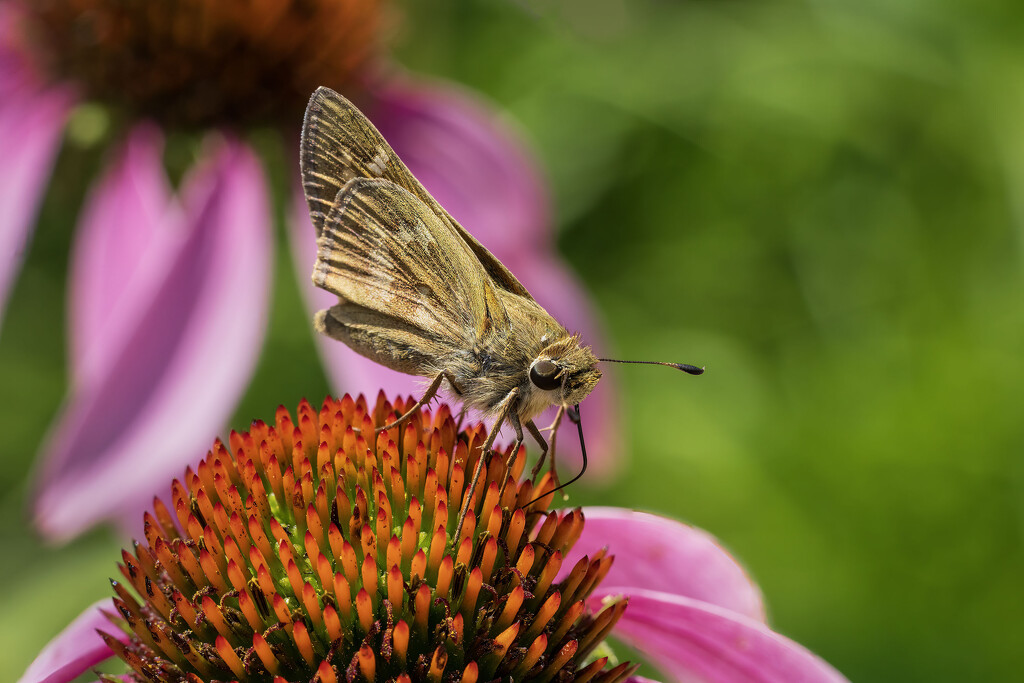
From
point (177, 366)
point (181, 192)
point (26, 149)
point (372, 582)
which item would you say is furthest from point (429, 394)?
point (26, 149)

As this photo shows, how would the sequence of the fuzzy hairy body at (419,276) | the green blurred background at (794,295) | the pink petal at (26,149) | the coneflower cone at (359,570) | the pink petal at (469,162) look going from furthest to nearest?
1. the pink petal at (469,162)
2. the green blurred background at (794,295)
3. the pink petal at (26,149)
4. the fuzzy hairy body at (419,276)
5. the coneflower cone at (359,570)

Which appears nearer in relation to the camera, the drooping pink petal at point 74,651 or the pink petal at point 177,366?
the drooping pink petal at point 74,651

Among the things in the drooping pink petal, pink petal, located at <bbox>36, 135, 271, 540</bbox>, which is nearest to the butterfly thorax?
the drooping pink petal

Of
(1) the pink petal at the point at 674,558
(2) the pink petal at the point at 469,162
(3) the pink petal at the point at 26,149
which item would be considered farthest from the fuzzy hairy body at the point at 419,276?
(2) the pink petal at the point at 469,162

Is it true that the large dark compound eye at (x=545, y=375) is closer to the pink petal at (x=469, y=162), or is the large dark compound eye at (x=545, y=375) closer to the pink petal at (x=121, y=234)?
the pink petal at (x=121, y=234)

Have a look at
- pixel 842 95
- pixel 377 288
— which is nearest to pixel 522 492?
pixel 377 288

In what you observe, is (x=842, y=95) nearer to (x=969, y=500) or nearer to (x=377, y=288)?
(x=969, y=500)

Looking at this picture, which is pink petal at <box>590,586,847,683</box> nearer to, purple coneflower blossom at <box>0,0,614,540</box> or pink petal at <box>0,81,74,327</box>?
purple coneflower blossom at <box>0,0,614,540</box>
